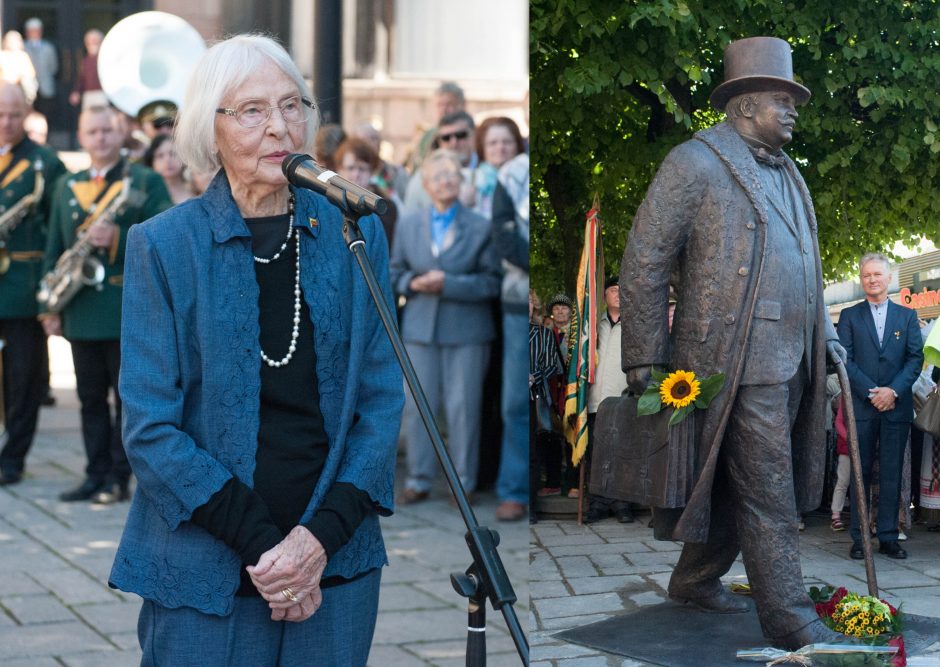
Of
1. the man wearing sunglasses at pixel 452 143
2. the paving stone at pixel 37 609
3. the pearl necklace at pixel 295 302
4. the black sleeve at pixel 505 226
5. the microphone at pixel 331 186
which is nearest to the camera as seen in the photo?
the microphone at pixel 331 186

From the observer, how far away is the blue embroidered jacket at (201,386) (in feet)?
9.41

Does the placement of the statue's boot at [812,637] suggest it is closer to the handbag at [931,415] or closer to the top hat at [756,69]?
the handbag at [931,415]

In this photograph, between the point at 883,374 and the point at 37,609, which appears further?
the point at 37,609

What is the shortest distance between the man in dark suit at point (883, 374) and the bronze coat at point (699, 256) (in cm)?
16

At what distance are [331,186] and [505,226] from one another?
364cm

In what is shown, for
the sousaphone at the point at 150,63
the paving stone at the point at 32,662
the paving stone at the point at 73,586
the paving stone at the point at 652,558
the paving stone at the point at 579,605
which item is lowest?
the paving stone at the point at 32,662

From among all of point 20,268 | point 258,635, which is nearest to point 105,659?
point 258,635

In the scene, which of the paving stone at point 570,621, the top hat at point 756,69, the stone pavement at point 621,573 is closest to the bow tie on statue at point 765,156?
the top hat at point 756,69

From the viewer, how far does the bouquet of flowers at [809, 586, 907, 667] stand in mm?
2994

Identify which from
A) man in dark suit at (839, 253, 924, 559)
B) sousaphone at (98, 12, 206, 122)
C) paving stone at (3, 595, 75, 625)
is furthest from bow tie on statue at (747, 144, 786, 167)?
sousaphone at (98, 12, 206, 122)

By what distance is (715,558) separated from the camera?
10.4ft

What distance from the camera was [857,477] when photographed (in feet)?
10.2

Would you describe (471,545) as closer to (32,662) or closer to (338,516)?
(338,516)

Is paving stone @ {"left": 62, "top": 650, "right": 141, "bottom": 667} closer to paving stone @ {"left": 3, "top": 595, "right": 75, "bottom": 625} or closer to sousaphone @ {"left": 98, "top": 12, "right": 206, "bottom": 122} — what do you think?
paving stone @ {"left": 3, "top": 595, "right": 75, "bottom": 625}
